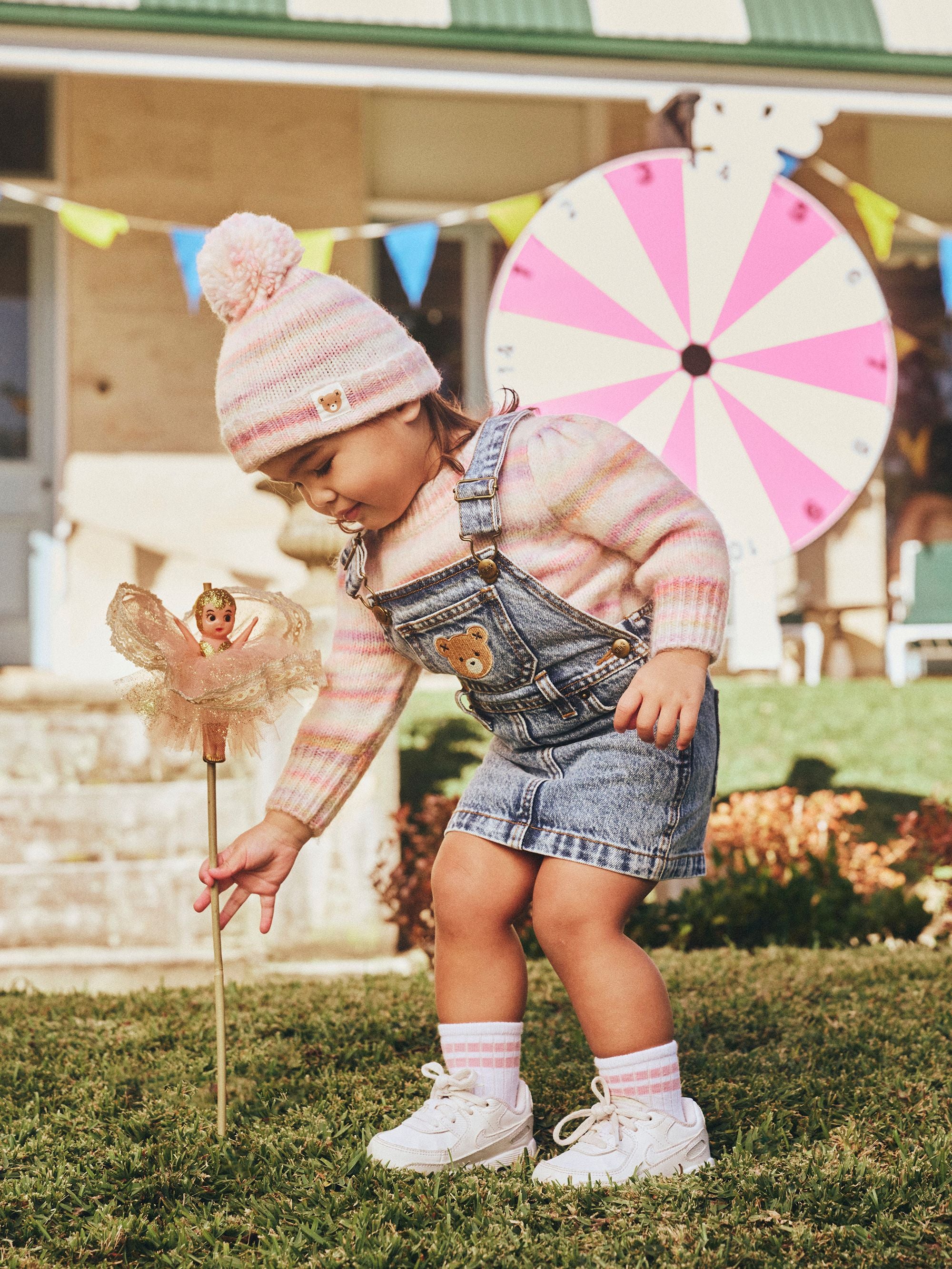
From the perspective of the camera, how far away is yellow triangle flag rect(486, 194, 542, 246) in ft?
19.0

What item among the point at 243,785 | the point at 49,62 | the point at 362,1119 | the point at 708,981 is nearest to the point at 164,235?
the point at 49,62

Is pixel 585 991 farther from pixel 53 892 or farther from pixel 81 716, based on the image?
pixel 81 716

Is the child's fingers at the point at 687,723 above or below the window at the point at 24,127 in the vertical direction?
below

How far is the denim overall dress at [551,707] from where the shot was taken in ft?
7.13

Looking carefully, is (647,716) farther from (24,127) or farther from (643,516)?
(24,127)

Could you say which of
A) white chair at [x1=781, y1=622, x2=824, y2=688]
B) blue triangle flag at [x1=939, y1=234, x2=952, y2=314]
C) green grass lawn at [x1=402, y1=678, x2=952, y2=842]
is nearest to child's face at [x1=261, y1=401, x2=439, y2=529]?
green grass lawn at [x1=402, y1=678, x2=952, y2=842]

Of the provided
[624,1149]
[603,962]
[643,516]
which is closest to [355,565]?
[643,516]

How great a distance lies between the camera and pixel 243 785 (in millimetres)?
5027

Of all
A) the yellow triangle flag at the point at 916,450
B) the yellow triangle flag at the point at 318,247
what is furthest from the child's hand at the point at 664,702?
the yellow triangle flag at the point at 916,450

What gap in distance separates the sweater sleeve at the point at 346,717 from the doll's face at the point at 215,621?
0.73ft

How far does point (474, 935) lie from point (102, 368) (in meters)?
5.95

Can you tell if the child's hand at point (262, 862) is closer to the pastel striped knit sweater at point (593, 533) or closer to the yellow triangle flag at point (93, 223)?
the pastel striped knit sweater at point (593, 533)

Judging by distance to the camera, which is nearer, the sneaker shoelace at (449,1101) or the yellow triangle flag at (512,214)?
the sneaker shoelace at (449,1101)

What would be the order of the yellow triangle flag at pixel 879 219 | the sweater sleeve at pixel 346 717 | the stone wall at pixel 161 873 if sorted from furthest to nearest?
the yellow triangle flag at pixel 879 219
the stone wall at pixel 161 873
the sweater sleeve at pixel 346 717
